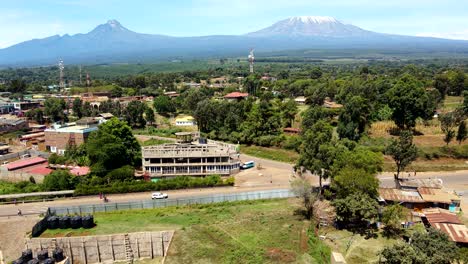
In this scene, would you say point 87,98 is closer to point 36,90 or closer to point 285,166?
point 36,90

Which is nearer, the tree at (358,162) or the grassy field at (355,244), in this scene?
the grassy field at (355,244)

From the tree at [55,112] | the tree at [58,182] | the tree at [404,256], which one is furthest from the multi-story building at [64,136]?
the tree at [404,256]

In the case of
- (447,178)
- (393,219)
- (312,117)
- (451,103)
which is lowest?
(447,178)

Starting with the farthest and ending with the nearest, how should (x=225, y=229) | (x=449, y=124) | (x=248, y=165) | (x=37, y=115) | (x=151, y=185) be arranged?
(x=37, y=115), (x=449, y=124), (x=248, y=165), (x=151, y=185), (x=225, y=229)

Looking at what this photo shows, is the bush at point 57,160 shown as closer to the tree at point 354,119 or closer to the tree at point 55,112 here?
the tree at point 55,112

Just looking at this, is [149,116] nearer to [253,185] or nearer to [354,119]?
[253,185]

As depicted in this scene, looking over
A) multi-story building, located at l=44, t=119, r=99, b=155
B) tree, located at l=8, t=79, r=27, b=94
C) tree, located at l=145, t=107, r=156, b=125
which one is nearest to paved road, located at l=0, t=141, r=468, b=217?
multi-story building, located at l=44, t=119, r=99, b=155

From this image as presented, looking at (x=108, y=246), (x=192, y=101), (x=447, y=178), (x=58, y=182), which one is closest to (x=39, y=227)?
(x=108, y=246)
